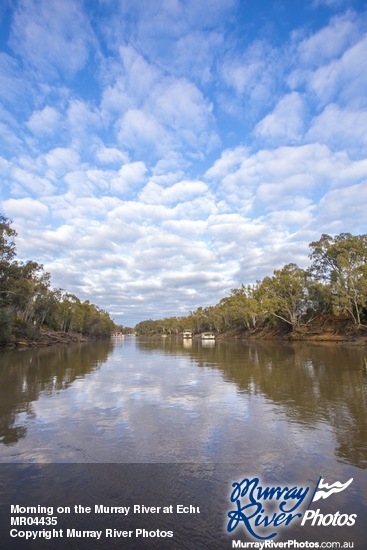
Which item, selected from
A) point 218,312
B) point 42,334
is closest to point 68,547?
point 42,334

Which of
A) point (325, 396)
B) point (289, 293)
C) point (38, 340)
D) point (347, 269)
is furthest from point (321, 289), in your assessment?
point (38, 340)

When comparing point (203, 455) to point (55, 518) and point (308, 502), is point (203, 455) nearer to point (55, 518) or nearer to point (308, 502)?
point (308, 502)

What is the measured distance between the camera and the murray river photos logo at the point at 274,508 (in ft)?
14.7

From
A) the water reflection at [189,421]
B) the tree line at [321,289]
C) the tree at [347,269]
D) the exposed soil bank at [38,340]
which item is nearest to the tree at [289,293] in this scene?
the tree line at [321,289]

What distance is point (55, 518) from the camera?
4.59 metres

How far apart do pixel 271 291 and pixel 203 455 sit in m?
66.2

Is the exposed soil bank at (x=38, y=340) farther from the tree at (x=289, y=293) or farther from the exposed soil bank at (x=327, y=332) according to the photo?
the exposed soil bank at (x=327, y=332)

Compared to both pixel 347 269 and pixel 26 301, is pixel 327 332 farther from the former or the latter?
pixel 26 301

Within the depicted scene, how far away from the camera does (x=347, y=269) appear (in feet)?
160

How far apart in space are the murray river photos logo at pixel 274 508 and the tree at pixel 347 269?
46.7 metres

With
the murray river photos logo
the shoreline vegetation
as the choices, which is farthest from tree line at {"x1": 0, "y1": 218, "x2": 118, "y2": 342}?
the murray river photos logo

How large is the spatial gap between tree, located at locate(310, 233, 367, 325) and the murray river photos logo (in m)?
46.7

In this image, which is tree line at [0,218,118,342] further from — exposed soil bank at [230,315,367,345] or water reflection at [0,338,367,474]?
exposed soil bank at [230,315,367,345]

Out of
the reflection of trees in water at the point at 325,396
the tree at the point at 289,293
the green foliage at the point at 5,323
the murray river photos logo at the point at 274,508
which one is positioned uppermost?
the tree at the point at 289,293
